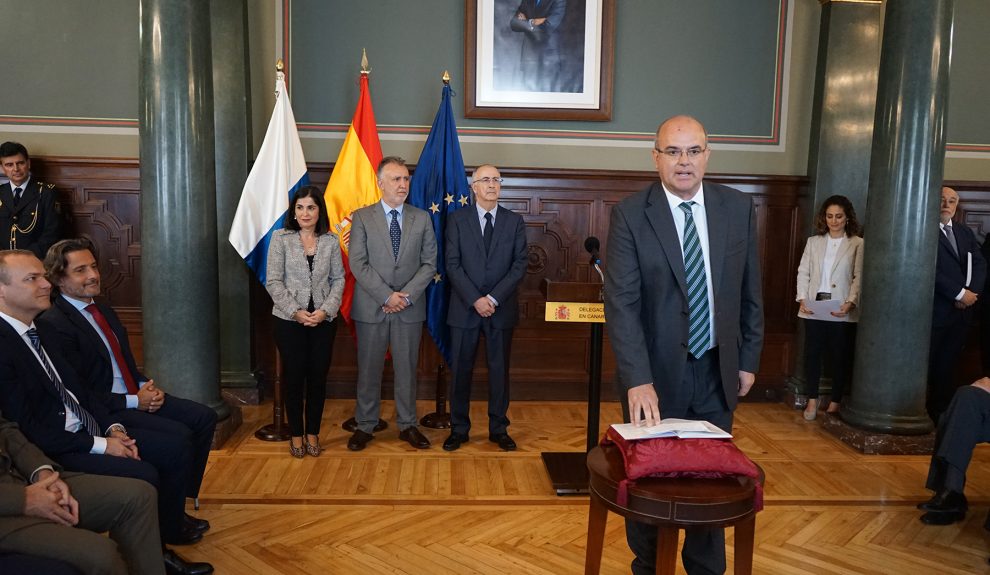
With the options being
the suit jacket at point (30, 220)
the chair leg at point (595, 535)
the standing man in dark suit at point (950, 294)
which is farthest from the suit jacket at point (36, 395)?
the standing man in dark suit at point (950, 294)

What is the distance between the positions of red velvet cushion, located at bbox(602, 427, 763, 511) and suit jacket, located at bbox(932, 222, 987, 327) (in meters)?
3.56

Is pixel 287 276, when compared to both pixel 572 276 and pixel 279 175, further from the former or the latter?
pixel 572 276

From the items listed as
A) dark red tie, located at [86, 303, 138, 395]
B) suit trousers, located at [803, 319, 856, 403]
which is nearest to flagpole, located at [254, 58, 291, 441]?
dark red tie, located at [86, 303, 138, 395]

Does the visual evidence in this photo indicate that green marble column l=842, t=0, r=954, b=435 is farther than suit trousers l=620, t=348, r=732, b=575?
Yes

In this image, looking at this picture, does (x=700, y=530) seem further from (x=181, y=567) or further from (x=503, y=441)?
(x=503, y=441)

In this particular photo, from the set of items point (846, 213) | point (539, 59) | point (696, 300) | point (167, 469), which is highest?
point (539, 59)

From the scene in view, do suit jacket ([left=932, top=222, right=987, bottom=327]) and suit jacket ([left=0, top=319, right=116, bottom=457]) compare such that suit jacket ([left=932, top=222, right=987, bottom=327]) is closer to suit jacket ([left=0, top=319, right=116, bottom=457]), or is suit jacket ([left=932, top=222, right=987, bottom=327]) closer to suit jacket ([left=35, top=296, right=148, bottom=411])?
suit jacket ([left=35, top=296, right=148, bottom=411])

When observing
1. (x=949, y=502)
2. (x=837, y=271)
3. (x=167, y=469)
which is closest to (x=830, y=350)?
(x=837, y=271)

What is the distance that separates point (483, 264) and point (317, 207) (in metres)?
1.02

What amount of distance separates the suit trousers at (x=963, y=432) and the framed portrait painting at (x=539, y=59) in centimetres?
315

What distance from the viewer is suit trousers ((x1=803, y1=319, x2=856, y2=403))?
17.3 feet

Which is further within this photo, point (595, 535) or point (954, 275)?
point (954, 275)

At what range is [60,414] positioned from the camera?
2607 millimetres

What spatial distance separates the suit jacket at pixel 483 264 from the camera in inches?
178
